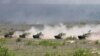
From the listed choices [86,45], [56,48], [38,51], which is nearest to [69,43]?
[86,45]

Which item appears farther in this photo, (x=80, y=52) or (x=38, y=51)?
(x=38, y=51)

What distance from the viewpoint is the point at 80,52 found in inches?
1603

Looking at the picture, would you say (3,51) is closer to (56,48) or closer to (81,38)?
(56,48)

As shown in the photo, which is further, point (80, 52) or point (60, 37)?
point (60, 37)

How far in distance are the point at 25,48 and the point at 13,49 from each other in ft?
5.07

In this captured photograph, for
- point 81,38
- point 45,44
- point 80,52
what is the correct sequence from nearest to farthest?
point 80,52, point 45,44, point 81,38

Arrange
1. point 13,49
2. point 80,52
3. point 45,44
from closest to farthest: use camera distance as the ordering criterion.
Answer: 1. point 80,52
2. point 13,49
3. point 45,44

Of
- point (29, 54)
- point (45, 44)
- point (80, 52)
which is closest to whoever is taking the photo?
point (80, 52)

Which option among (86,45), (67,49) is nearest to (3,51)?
(67,49)

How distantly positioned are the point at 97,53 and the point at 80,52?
14.3 ft

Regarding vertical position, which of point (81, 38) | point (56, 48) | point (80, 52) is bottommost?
point (80, 52)

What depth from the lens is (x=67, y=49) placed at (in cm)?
4959

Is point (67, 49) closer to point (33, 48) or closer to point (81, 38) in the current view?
point (33, 48)

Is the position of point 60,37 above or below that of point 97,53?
above
